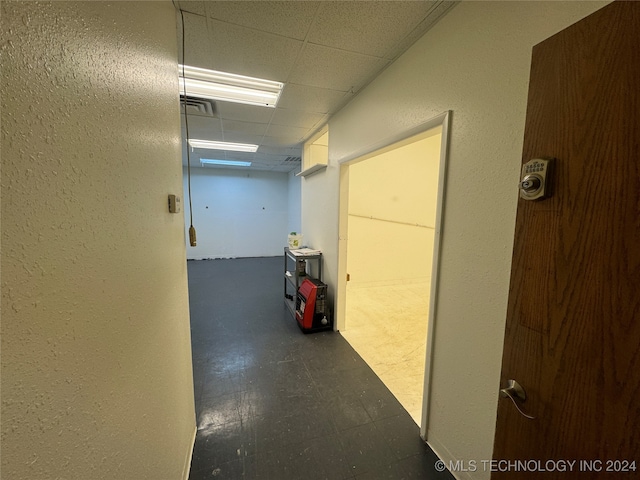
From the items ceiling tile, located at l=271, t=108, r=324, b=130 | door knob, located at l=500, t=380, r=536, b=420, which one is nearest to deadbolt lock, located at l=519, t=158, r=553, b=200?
door knob, located at l=500, t=380, r=536, b=420

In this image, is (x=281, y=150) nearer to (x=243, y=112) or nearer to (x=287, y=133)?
(x=287, y=133)

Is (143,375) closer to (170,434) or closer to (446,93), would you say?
(170,434)

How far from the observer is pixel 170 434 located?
106 cm

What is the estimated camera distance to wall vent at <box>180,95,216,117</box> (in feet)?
7.91

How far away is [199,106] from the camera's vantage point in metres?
2.54

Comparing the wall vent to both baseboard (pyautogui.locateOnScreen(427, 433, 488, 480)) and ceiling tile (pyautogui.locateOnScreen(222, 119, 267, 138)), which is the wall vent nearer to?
ceiling tile (pyautogui.locateOnScreen(222, 119, 267, 138))

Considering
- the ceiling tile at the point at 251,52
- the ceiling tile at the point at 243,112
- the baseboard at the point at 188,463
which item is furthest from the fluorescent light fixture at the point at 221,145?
the baseboard at the point at 188,463

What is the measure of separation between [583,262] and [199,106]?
3.03m

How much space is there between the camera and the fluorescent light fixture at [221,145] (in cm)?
399

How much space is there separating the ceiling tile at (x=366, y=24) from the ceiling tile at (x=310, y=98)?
604 mm

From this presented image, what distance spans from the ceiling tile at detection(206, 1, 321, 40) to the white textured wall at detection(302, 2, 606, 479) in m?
0.70

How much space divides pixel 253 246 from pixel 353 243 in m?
3.42

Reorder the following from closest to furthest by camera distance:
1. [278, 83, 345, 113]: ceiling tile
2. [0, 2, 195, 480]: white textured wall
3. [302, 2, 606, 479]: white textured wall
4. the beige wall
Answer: [0, 2, 195, 480]: white textured wall < [302, 2, 606, 479]: white textured wall < [278, 83, 345, 113]: ceiling tile < the beige wall

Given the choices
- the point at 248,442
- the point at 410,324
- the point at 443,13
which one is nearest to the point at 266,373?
the point at 248,442
